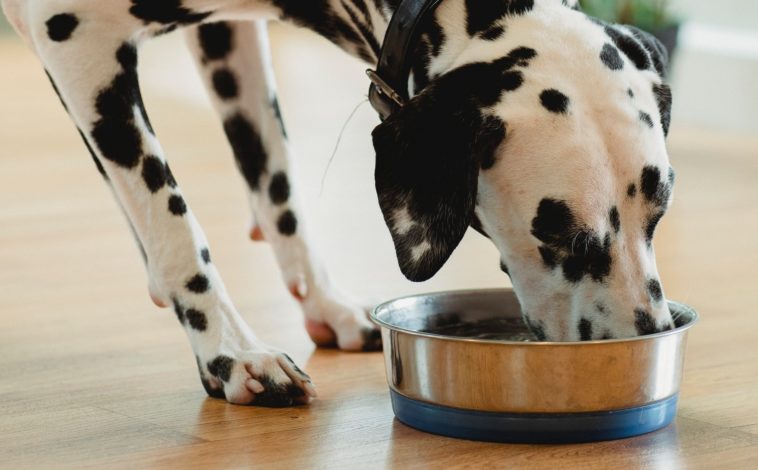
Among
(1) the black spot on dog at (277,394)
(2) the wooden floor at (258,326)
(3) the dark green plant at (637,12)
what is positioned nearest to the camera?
(2) the wooden floor at (258,326)

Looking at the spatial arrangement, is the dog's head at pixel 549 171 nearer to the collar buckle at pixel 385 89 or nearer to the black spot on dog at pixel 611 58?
the black spot on dog at pixel 611 58

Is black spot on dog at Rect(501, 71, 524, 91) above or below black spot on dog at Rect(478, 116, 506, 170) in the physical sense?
above

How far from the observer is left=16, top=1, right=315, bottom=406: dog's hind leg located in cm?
250

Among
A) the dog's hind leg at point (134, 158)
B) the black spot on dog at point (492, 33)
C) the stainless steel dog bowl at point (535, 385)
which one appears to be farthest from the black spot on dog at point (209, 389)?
the black spot on dog at point (492, 33)

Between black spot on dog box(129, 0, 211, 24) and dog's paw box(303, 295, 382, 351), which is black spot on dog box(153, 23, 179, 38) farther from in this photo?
dog's paw box(303, 295, 382, 351)

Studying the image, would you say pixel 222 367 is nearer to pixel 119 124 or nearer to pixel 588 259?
pixel 119 124

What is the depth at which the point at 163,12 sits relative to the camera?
258 cm

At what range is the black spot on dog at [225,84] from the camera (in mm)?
2973

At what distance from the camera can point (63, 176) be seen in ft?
17.6

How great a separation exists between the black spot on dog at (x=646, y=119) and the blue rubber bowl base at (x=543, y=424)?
18.2 inches

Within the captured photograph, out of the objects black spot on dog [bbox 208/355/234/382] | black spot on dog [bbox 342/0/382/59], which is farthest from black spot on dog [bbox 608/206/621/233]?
black spot on dog [bbox 208/355/234/382]

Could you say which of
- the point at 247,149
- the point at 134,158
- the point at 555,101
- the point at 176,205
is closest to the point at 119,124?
the point at 134,158

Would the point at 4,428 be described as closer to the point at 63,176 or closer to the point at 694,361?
the point at 694,361

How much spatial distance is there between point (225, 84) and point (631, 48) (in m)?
1.09
